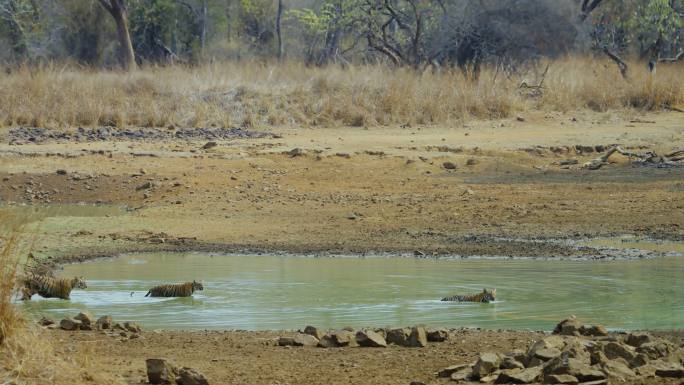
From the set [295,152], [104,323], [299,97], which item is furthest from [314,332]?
[299,97]

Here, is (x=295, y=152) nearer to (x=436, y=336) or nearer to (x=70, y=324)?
(x=70, y=324)

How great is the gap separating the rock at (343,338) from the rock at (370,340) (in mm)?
47

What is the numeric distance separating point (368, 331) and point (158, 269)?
16.1 ft

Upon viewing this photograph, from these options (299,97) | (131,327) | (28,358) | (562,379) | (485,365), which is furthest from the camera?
(299,97)

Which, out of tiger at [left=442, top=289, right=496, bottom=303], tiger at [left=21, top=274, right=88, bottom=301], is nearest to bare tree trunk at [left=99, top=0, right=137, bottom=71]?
tiger at [left=21, top=274, right=88, bottom=301]

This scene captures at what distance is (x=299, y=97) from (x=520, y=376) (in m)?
18.0

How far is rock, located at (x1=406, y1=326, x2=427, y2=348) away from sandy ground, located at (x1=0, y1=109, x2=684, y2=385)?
1.29 feet

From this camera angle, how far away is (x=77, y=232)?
13734 millimetres

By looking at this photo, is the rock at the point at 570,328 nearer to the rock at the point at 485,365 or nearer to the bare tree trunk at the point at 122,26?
the rock at the point at 485,365

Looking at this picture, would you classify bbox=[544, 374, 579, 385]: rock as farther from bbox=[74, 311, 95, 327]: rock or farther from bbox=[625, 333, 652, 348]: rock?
bbox=[74, 311, 95, 327]: rock

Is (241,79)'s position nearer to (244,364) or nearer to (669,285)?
(669,285)

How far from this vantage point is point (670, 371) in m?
6.19

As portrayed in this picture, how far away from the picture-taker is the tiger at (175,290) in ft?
32.0

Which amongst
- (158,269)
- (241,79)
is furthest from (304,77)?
(158,269)
